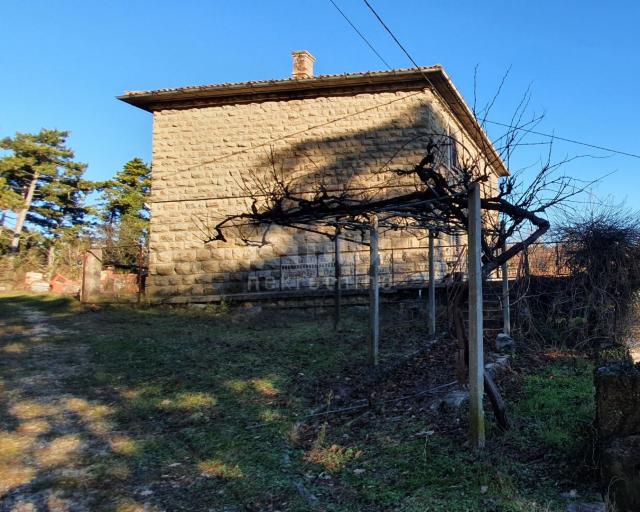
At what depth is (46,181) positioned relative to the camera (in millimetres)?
31328

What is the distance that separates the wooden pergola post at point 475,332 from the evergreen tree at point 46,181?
29.0 metres

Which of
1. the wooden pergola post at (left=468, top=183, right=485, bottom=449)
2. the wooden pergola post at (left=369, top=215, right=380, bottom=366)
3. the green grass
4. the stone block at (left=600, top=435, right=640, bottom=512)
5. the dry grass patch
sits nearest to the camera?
the stone block at (left=600, top=435, right=640, bottom=512)

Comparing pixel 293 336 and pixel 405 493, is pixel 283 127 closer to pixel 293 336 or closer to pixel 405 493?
pixel 293 336

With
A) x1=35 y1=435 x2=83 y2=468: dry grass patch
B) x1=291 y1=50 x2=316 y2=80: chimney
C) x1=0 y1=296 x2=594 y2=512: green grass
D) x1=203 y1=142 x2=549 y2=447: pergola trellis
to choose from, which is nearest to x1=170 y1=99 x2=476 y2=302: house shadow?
x1=291 y1=50 x2=316 y2=80: chimney

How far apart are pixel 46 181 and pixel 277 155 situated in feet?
78.0

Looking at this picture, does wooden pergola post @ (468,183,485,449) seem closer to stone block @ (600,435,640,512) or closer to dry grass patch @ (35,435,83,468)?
stone block @ (600,435,640,512)

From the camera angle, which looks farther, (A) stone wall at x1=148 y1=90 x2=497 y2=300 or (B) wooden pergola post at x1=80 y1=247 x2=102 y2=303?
(B) wooden pergola post at x1=80 y1=247 x2=102 y2=303

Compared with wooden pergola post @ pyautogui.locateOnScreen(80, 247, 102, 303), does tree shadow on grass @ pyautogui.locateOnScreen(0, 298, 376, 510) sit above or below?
below

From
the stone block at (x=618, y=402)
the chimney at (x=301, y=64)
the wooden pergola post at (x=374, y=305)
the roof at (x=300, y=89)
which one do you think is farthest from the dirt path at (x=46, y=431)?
the chimney at (x=301, y=64)

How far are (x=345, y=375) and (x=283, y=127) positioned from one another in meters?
8.00

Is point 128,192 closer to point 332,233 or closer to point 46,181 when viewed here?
point 46,181

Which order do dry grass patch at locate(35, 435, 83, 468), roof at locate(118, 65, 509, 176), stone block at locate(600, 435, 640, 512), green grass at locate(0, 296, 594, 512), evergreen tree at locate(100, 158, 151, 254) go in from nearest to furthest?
stone block at locate(600, 435, 640, 512) < green grass at locate(0, 296, 594, 512) < dry grass patch at locate(35, 435, 83, 468) < roof at locate(118, 65, 509, 176) < evergreen tree at locate(100, 158, 151, 254)

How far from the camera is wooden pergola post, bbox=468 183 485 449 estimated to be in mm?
4297

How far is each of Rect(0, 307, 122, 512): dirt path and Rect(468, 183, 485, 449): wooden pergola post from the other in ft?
9.89
